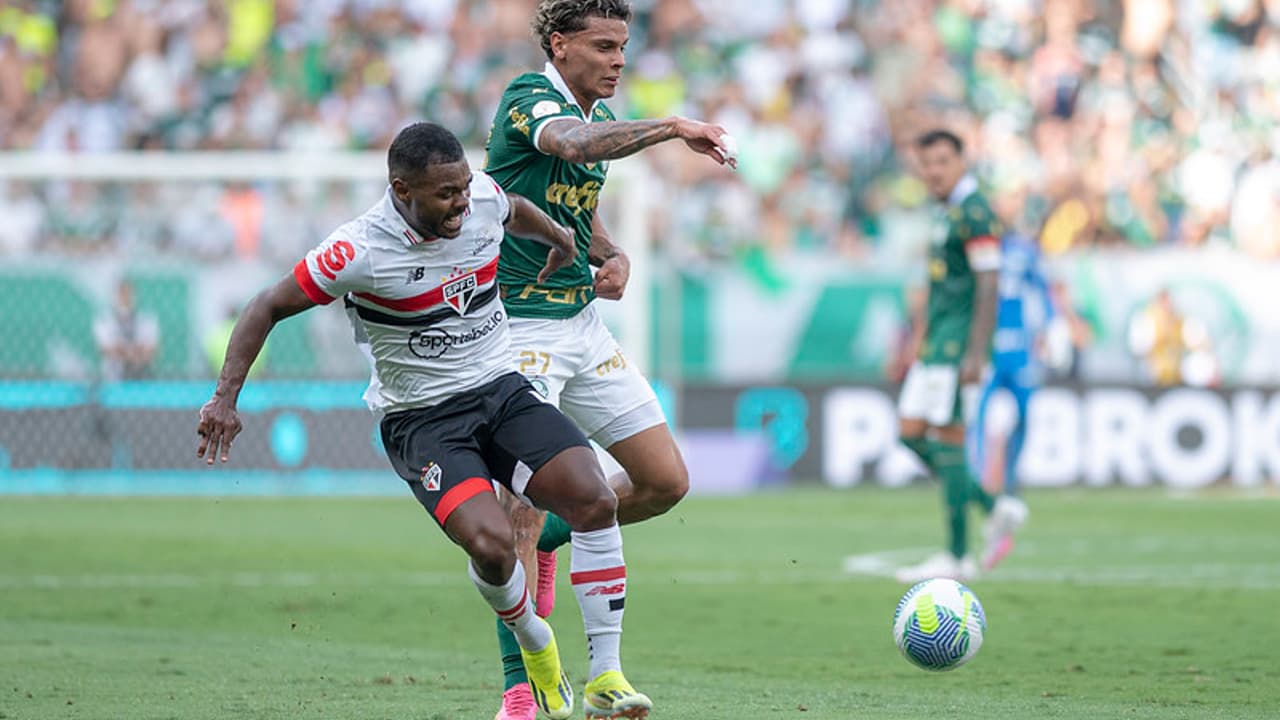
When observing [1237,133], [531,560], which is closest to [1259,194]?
[1237,133]

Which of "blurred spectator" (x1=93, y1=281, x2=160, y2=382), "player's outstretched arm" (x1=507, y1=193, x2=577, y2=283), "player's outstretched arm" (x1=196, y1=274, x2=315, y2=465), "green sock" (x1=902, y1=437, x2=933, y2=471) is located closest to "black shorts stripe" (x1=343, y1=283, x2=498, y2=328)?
"player's outstretched arm" (x1=196, y1=274, x2=315, y2=465)

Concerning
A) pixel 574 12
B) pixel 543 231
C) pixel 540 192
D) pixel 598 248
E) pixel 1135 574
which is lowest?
pixel 1135 574

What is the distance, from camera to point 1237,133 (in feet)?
79.4

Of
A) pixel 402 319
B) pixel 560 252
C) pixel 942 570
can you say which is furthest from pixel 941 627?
pixel 942 570

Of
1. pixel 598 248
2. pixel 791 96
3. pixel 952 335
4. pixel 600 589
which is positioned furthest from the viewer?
pixel 791 96

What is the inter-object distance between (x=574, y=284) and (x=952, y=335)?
523cm

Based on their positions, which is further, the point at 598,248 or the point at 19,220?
the point at 19,220

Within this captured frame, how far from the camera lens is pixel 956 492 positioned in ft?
38.9

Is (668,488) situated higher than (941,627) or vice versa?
(668,488)

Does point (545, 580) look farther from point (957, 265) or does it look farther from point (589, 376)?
point (957, 265)

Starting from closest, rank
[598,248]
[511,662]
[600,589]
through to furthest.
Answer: [600,589] < [511,662] < [598,248]

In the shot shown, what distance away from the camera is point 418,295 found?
639 cm

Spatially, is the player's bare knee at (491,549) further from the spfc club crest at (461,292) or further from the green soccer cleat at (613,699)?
the spfc club crest at (461,292)

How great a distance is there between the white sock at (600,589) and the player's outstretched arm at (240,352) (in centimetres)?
128
